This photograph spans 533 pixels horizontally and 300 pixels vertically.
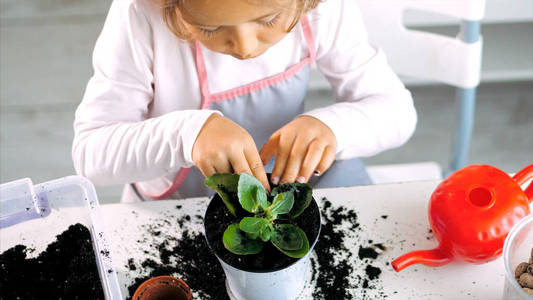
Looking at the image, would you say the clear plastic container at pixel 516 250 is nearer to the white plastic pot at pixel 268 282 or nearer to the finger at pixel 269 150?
the white plastic pot at pixel 268 282

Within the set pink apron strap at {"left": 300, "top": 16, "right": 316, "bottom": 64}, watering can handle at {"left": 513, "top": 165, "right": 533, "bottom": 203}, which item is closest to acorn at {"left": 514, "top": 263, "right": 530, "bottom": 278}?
watering can handle at {"left": 513, "top": 165, "right": 533, "bottom": 203}

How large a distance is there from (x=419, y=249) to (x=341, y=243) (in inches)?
3.9

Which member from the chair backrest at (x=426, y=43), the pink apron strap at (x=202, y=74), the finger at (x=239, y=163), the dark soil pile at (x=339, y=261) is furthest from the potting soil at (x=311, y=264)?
the chair backrest at (x=426, y=43)

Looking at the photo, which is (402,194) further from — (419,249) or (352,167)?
(352,167)

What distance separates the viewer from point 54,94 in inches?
68.2

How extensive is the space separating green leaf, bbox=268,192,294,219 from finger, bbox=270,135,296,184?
0.33ft

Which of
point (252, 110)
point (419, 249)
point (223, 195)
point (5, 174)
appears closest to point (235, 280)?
point (223, 195)

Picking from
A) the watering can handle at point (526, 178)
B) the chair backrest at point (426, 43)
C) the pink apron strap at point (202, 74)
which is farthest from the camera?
the chair backrest at point (426, 43)

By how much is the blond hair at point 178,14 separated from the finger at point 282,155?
0.15m

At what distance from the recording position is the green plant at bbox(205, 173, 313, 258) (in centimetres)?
54

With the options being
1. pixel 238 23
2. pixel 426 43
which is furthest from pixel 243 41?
pixel 426 43

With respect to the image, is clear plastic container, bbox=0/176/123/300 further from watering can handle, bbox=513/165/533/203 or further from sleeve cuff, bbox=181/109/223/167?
watering can handle, bbox=513/165/533/203

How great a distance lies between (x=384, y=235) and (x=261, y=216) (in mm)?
212

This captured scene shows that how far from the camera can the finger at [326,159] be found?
721 mm
